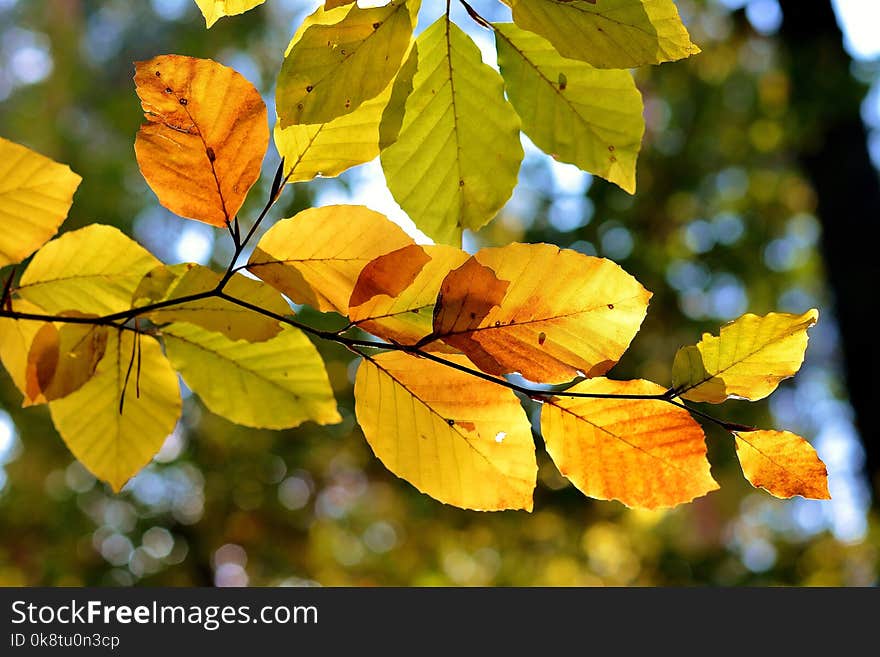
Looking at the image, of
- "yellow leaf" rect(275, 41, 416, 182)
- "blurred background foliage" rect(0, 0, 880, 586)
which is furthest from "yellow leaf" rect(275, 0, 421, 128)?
"blurred background foliage" rect(0, 0, 880, 586)

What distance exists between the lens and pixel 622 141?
1.28ft

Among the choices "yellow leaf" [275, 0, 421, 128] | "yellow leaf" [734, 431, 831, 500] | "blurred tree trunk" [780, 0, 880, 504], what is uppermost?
"blurred tree trunk" [780, 0, 880, 504]

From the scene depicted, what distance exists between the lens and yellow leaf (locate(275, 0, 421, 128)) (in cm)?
32

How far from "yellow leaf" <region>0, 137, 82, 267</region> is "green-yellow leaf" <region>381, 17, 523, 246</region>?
0.51 feet

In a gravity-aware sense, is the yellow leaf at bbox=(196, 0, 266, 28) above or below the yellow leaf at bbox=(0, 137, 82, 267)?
above

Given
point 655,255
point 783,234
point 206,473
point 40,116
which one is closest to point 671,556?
point 655,255

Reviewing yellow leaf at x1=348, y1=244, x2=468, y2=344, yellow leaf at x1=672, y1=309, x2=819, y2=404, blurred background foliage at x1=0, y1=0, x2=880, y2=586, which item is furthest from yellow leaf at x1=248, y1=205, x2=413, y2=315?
blurred background foliage at x1=0, y1=0, x2=880, y2=586

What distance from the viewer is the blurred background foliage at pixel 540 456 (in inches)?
107

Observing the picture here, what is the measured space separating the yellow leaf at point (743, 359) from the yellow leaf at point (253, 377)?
185 millimetres

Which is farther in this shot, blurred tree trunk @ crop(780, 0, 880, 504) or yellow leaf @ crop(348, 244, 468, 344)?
blurred tree trunk @ crop(780, 0, 880, 504)

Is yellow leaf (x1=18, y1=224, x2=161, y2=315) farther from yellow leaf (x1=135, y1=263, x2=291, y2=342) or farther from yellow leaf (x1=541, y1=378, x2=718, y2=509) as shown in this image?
yellow leaf (x1=541, y1=378, x2=718, y2=509)

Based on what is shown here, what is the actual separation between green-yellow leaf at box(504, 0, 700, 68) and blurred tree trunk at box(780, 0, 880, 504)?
2347 mm

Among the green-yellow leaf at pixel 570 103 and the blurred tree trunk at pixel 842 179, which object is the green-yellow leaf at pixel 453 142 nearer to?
the green-yellow leaf at pixel 570 103

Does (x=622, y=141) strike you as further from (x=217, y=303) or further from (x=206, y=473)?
(x=206, y=473)
